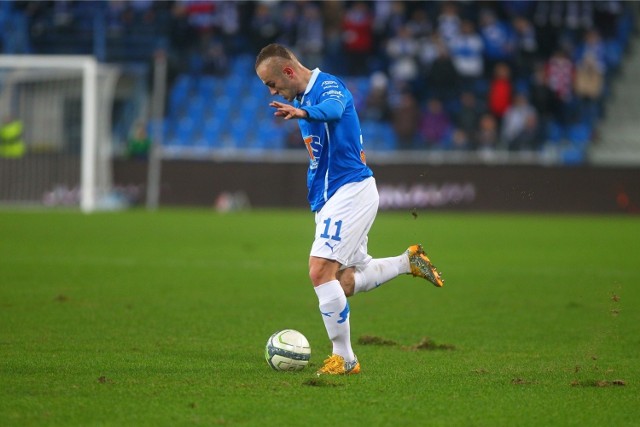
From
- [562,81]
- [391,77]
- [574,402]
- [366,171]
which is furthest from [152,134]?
[574,402]

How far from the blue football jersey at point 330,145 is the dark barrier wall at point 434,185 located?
55.0 ft

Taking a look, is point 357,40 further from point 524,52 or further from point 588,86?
point 588,86

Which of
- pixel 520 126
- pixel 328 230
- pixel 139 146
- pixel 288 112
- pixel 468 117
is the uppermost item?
pixel 288 112

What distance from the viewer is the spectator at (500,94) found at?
2452 centimetres

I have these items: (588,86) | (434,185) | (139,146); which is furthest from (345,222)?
(588,86)

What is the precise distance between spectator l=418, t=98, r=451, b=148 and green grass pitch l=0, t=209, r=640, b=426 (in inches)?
316

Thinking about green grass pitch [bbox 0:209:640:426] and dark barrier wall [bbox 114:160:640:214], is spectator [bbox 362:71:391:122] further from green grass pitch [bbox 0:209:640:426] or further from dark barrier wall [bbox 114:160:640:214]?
green grass pitch [bbox 0:209:640:426]

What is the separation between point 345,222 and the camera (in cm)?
641

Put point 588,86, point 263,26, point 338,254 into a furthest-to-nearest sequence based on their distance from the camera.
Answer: point 263,26, point 588,86, point 338,254

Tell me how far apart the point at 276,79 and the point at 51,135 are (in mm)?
17439

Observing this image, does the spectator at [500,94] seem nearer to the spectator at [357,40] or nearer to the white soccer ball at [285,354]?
the spectator at [357,40]

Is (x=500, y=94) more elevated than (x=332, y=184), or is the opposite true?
(x=332, y=184)

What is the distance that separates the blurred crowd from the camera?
24656mm

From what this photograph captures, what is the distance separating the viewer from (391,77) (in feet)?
85.6
